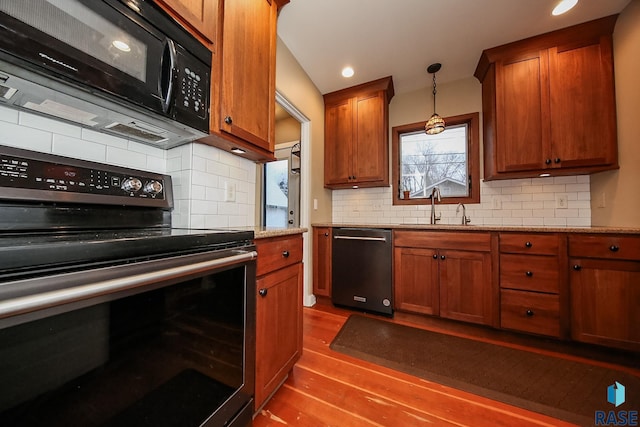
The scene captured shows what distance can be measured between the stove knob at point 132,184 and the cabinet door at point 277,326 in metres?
0.68

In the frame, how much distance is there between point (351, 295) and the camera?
89.2 inches

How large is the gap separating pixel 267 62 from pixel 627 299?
8.99 ft

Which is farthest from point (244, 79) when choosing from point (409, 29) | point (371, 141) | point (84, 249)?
point (371, 141)

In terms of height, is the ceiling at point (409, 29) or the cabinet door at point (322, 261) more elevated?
the ceiling at point (409, 29)

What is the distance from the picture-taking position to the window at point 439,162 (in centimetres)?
245

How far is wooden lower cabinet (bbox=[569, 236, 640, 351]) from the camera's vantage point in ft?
4.67

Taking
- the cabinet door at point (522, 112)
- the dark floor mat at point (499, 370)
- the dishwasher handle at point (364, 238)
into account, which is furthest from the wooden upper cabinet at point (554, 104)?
the dark floor mat at point (499, 370)

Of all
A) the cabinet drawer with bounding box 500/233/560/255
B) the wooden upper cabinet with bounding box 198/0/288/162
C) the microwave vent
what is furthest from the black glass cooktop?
the cabinet drawer with bounding box 500/233/560/255

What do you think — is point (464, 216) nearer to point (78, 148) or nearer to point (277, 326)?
point (277, 326)

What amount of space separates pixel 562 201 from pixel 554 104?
0.88 meters

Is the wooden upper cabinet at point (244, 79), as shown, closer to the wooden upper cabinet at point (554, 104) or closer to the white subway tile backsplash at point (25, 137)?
the white subway tile backsplash at point (25, 137)

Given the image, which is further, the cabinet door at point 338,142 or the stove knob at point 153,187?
the cabinet door at point 338,142

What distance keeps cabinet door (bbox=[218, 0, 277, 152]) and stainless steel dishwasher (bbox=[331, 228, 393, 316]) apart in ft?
4.13

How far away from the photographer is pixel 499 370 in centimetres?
140
